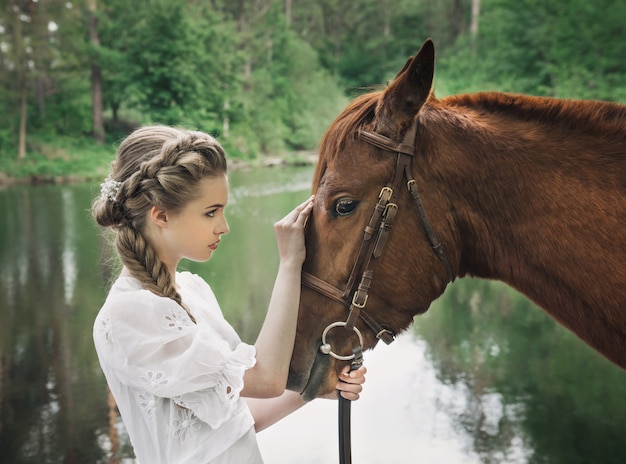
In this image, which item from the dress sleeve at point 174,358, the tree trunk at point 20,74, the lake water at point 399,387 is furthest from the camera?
the tree trunk at point 20,74

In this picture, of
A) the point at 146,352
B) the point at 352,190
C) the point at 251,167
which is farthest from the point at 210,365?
the point at 251,167

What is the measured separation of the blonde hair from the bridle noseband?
280 mm

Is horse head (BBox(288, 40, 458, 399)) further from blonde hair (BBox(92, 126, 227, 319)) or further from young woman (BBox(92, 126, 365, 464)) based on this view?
blonde hair (BBox(92, 126, 227, 319))

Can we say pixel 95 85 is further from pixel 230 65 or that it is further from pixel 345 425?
pixel 345 425

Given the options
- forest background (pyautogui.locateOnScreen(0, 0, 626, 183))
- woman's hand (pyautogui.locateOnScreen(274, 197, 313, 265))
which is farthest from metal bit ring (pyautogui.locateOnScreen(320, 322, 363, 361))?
forest background (pyautogui.locateOnScreen(0, 0, 626, 183))

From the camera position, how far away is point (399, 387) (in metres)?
3.47

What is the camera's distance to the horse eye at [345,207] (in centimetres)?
105

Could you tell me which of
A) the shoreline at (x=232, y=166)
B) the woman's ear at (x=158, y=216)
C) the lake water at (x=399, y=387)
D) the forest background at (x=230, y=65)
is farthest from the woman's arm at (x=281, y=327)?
the shoreline at (x=232, y=166)

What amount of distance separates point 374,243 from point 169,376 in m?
0.44

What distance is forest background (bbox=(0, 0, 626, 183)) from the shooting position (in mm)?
11494

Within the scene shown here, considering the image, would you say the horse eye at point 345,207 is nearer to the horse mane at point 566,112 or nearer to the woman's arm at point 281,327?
the woman's arm at point 281,327

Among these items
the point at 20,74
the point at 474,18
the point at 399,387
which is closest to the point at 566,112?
the point at 399,387

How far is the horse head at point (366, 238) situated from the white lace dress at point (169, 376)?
168 millimetres

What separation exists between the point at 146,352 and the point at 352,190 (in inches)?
18.5
